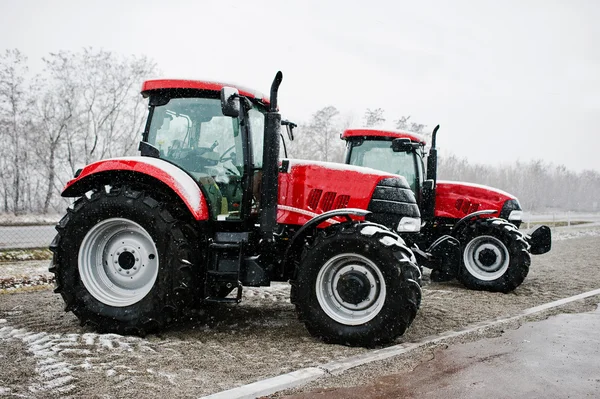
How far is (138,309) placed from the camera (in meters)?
5.24

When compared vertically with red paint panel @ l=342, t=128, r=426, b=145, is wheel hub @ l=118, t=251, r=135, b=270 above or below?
below

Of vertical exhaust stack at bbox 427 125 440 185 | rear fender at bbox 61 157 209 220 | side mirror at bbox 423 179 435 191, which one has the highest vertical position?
vertical exhaust stack at bbox 427 125 440 185

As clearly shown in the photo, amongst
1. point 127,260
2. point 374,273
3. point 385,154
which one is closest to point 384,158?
point 385,154

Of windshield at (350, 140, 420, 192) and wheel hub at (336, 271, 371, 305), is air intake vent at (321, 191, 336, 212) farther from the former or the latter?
windshield at (350, 140, 420, 192)

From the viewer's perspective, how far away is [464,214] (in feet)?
31.9

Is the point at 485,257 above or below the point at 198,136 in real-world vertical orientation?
below

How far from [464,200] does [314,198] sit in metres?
4.93

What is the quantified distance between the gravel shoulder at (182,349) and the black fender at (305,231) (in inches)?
30.5

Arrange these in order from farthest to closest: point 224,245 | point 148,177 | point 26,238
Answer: point 26,238 < point 148,177 < point 224,245

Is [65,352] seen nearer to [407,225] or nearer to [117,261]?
[117,261]

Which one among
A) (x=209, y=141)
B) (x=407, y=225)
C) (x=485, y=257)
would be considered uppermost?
(x=209, y=141)

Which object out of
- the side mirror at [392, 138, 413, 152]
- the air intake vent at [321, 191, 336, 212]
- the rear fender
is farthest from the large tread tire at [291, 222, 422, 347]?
the side mirror at [392, 138, 413, 152]

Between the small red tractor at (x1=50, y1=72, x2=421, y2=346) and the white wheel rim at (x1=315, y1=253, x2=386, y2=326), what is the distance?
0.01 metres

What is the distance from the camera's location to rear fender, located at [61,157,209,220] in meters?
5.21
